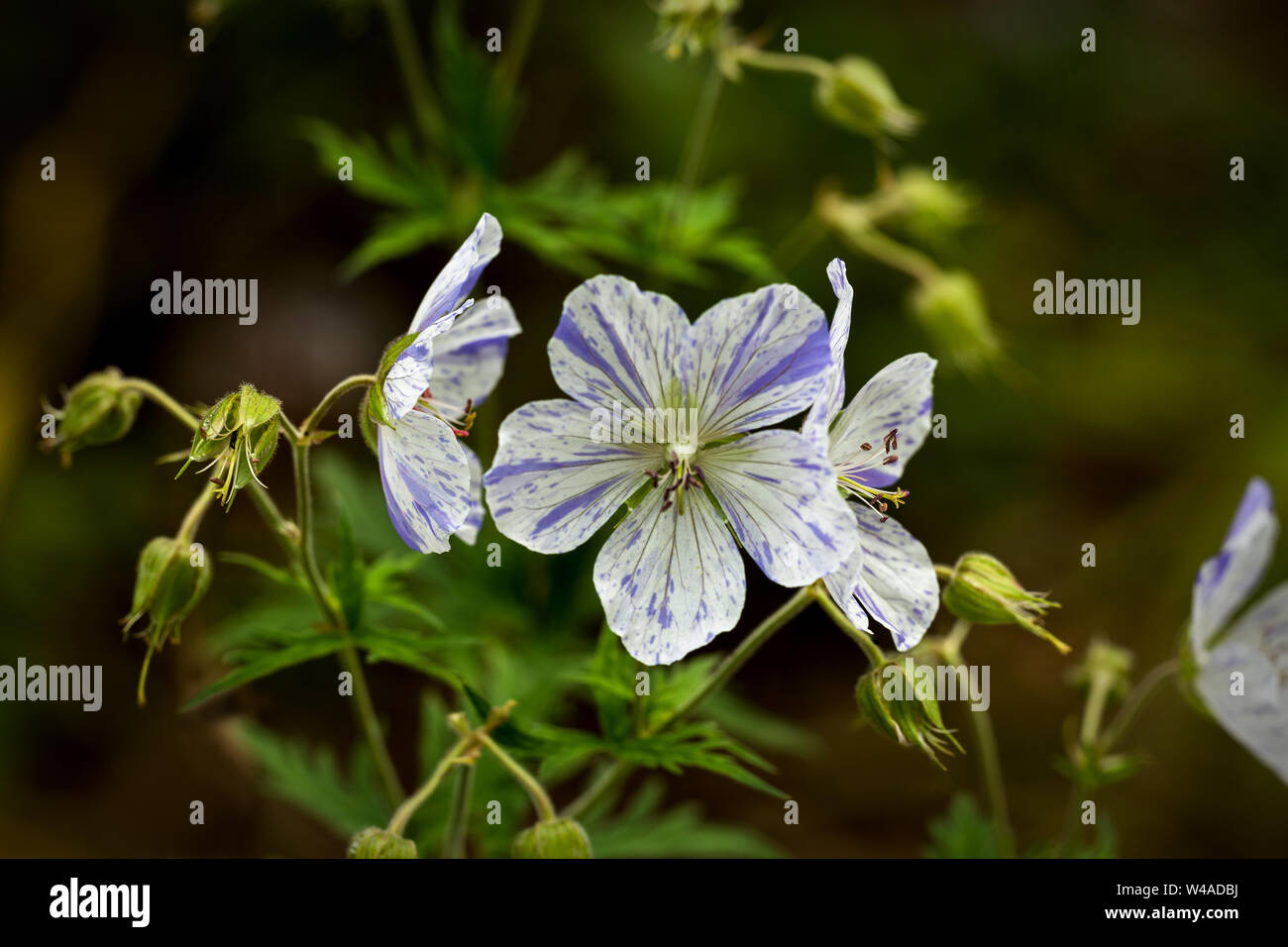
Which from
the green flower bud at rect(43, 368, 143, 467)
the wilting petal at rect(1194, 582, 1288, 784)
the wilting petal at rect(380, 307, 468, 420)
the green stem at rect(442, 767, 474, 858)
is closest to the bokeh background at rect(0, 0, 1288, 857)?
the wilting petal at rect(1194, 582, 1288, 784)

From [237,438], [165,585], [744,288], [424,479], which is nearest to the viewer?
[237,438]

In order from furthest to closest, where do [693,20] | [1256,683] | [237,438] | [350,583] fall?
1. [693,20]
2. [1256,683]
3. [350,583]
4. [237,438]

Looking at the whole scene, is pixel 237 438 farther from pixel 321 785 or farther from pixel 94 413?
pixel 321 785

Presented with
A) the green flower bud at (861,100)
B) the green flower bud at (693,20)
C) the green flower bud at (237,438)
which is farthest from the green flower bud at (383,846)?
the green flower bud at (861,100)

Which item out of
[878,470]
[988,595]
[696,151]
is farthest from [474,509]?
[696,151]

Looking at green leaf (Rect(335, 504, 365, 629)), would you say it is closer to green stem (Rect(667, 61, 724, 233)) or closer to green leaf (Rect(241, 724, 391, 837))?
green leaf (Rect(241, 724, 391, 837))
